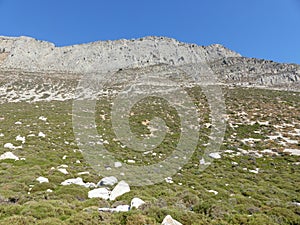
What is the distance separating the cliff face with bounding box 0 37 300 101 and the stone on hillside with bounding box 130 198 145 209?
7468 centimetres

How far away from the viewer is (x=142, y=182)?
15.7 meters

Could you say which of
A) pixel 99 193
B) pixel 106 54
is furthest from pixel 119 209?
pixel 106 54

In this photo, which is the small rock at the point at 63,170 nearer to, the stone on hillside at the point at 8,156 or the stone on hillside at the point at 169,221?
the stone on hillside at the point at 8,156

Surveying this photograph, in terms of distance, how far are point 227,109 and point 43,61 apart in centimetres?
10189

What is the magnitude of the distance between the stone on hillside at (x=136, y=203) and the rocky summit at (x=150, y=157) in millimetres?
130

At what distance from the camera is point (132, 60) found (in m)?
120

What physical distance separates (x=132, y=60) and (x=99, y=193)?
366ft

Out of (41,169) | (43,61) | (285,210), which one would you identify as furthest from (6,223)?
(43,61)

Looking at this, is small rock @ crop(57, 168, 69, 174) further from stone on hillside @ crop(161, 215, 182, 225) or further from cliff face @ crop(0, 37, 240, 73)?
cliff face @ crop(0, 37, 240, 73)

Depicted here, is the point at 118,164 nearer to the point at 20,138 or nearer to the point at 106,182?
the point at 106,182

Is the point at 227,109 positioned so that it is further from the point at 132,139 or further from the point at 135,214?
the point at 135,214

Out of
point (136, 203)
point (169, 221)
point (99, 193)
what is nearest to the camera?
point (169, 221)

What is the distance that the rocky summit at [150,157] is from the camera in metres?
10.7

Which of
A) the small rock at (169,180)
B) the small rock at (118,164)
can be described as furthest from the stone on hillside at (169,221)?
the small rock at (118,164)
